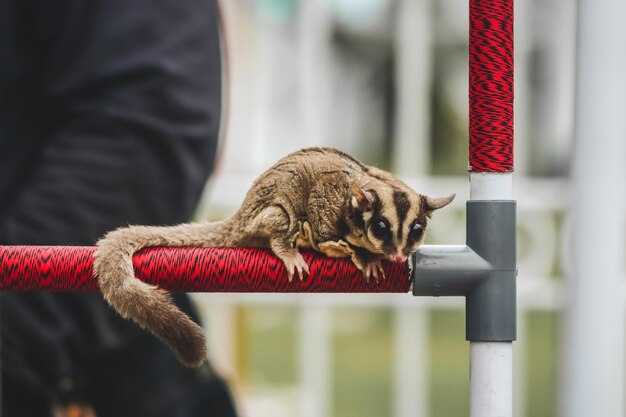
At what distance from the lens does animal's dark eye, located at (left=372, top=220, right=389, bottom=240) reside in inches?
46.9

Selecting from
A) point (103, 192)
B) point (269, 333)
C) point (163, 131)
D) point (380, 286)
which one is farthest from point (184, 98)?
point (269, 333)

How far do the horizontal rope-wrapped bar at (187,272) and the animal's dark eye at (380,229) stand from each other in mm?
108

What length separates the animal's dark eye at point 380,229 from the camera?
1.19 m

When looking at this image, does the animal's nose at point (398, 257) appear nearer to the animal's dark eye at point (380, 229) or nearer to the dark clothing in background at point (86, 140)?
the animal's dark eye at point (380, 229)

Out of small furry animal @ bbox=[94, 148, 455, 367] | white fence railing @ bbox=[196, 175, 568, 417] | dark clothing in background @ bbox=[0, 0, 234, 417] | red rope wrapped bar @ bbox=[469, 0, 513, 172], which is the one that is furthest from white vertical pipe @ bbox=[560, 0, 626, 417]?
white fence railing @ bbox=[196, 175, 568, 417]

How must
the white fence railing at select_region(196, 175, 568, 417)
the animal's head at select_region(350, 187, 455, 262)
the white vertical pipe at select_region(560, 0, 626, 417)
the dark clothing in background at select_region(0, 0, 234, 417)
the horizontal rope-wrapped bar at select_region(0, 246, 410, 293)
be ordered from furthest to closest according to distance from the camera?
1. the white fence railing at select_region(196, 175, 568, 417)
2. the white vertical pipe at select_region(560, 0, 626, 417)
3. the dark clothing in background at select_region(0, 0, 234, 417)
4. the animal's head at select_region(350, 187, 455, 262)
5. the horizontal rope-wrapped bar at select_region(0, 246, 410, 293)

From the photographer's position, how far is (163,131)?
192 cm

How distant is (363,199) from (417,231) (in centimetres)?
7

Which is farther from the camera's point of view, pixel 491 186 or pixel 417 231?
pixel 417 231

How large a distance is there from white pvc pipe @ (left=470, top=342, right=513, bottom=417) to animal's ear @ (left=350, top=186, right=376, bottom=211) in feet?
0.72

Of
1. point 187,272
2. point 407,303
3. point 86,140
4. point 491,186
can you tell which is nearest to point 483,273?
point 491,186

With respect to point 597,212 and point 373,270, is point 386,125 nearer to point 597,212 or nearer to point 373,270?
point 597,212

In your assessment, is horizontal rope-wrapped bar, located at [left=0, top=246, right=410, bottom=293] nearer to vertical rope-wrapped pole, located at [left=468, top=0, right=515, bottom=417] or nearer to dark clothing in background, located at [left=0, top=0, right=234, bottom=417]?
vertical rope-wrapped pole, located at [left=468, top=0, right=515, bottom=417]

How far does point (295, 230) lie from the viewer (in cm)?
128
